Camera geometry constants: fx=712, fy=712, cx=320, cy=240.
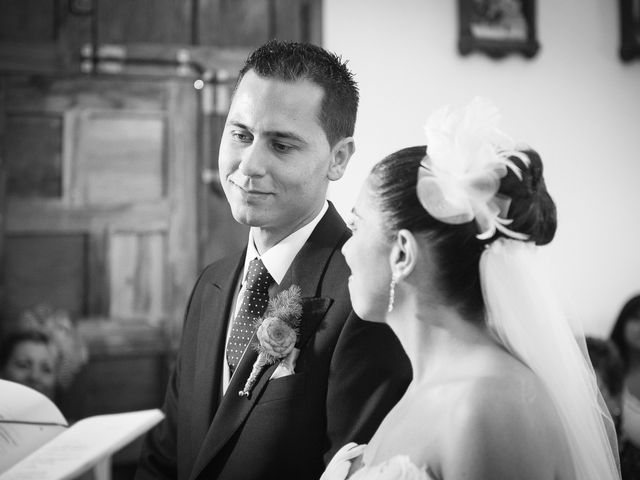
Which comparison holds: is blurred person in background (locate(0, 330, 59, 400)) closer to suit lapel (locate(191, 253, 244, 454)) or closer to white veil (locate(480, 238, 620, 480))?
suit lapel (locate(191, 253, 244, 454))

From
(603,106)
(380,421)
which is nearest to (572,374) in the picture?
(380,421)

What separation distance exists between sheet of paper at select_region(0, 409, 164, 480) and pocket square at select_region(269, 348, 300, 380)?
279 millimetres

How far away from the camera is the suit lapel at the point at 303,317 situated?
141 cm

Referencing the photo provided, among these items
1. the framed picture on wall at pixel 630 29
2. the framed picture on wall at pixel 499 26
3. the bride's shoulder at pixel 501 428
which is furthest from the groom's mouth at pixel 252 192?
the framed picture on wall at pixel 630 29

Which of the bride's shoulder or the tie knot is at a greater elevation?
the tie knot

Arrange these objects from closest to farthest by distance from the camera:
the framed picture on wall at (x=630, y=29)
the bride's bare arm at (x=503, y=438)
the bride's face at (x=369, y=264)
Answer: the bride's bare arm at (x=503, y=438)
the bride's face at (x=369, y=264)
the framed picture on wall at (x=630, y=29)

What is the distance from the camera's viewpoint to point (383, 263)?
1.25 meters

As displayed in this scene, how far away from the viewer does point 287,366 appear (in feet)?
4.67

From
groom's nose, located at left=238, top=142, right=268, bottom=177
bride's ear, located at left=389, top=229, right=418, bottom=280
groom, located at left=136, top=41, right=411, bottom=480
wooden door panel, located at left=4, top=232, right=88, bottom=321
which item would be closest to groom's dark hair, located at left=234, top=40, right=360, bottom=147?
groom, located at left=136, top=41, right=411, bottom=480

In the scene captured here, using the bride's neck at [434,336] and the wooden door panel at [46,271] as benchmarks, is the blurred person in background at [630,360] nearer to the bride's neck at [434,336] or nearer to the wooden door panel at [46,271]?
the bride's neck at [434,336]

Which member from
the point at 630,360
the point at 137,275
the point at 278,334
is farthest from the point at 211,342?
the point at 630,360

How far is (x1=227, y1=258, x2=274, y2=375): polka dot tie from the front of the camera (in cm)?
156

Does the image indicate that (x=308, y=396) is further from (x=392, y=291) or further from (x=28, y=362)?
(x=28, y=362)

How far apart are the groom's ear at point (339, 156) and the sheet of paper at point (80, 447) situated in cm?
64
